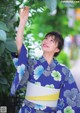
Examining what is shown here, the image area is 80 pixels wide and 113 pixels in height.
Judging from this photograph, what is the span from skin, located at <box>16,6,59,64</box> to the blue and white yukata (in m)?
0.04

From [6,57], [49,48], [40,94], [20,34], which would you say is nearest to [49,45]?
[49,48]

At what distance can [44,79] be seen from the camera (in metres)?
2.96

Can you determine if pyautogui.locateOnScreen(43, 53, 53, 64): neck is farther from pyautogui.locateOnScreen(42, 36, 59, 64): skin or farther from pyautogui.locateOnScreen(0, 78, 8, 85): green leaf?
pyautogui.locateOnScreen(0, 78, 8, 85): green leaf

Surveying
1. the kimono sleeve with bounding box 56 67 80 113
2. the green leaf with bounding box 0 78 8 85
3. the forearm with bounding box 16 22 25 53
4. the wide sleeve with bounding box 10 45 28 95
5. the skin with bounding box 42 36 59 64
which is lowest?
the kimono sleeve with bounding box 56 67 80 113

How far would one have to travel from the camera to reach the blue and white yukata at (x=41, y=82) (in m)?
2.94

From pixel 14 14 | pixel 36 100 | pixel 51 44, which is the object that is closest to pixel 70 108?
pixel 36 100

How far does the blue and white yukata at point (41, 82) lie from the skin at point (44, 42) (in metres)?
0.04

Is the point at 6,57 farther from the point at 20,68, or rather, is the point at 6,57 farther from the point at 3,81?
the point at 20,68

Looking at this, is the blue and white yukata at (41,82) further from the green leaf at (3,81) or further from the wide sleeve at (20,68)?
the green leaf at (3,81)

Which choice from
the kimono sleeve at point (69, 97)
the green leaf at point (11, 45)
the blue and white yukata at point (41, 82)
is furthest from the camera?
the kimono sleeve at point (69, 97)

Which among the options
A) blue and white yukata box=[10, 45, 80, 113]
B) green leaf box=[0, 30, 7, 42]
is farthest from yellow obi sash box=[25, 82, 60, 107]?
green leaf box=[0, 30, 7, 42]

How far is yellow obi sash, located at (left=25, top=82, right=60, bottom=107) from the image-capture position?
2957 millimetres

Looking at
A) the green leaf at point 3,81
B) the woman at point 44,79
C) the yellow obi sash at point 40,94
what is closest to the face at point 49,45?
the woman at point 44,79

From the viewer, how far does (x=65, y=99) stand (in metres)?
3.11
